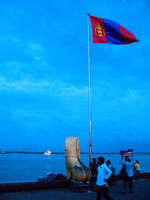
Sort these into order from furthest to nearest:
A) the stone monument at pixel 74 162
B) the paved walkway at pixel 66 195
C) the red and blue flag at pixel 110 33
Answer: the red and blue flag at pixel 110 33, the stone monument at pixel 74 162, the paved walkway at pixel 66 195

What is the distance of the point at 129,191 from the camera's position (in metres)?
11.3

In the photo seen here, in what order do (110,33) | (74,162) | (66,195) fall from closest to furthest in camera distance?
1. (66,195)
2. (74,162)
3. (110,33)

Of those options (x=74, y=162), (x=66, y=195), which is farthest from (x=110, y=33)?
(x=66, y=195)

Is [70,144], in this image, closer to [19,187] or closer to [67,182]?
[67,182]

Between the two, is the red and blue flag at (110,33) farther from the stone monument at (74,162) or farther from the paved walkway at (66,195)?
the paved walkway at (66,195)

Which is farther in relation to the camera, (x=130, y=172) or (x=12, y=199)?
(x=130, y=172)

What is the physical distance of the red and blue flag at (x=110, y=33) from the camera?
1486 centimetres

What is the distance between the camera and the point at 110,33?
49.8 ft

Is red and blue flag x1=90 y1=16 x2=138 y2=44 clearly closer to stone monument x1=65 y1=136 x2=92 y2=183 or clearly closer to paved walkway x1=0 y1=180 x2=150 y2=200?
stone monument x1=65 y1=136 x2=92 y2=183

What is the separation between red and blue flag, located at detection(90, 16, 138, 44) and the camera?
1486 cm

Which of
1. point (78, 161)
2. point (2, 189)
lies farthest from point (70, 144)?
point (2, 189)

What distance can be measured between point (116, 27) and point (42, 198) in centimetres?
1030

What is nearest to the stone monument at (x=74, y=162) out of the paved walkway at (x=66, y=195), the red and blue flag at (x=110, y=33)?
the paved walkway at (x=66, y=195)

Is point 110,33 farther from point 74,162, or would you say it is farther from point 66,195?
point 66,195
